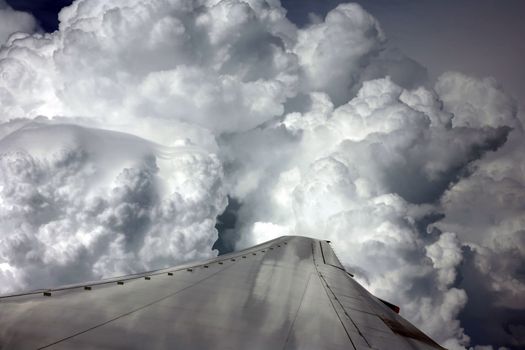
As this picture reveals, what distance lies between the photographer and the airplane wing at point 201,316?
6480 mm

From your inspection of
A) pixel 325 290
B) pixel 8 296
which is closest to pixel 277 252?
pixel 325 290

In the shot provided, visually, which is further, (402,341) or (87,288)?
(87,288)

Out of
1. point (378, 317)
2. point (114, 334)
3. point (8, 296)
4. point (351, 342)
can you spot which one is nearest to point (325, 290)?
point (378, 317)

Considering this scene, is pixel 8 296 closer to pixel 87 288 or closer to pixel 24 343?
pixel 87 288

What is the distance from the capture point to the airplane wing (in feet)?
21.3

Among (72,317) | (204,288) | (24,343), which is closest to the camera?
(24,343)

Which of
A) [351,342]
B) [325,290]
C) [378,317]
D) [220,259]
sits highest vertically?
[220,259]

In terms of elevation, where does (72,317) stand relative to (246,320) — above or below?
below

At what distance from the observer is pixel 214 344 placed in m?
6.66

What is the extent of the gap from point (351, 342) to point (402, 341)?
1.65 metres

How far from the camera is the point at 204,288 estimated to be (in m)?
11.5

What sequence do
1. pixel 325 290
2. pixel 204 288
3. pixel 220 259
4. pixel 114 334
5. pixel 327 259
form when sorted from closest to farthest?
pixel 114 334 < pixel 204 288 < pixel 325 290 < pixel 220 259 < pixel 327 259

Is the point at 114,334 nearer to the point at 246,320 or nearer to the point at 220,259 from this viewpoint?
the point at 246,320

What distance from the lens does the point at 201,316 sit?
8273 millimetres
